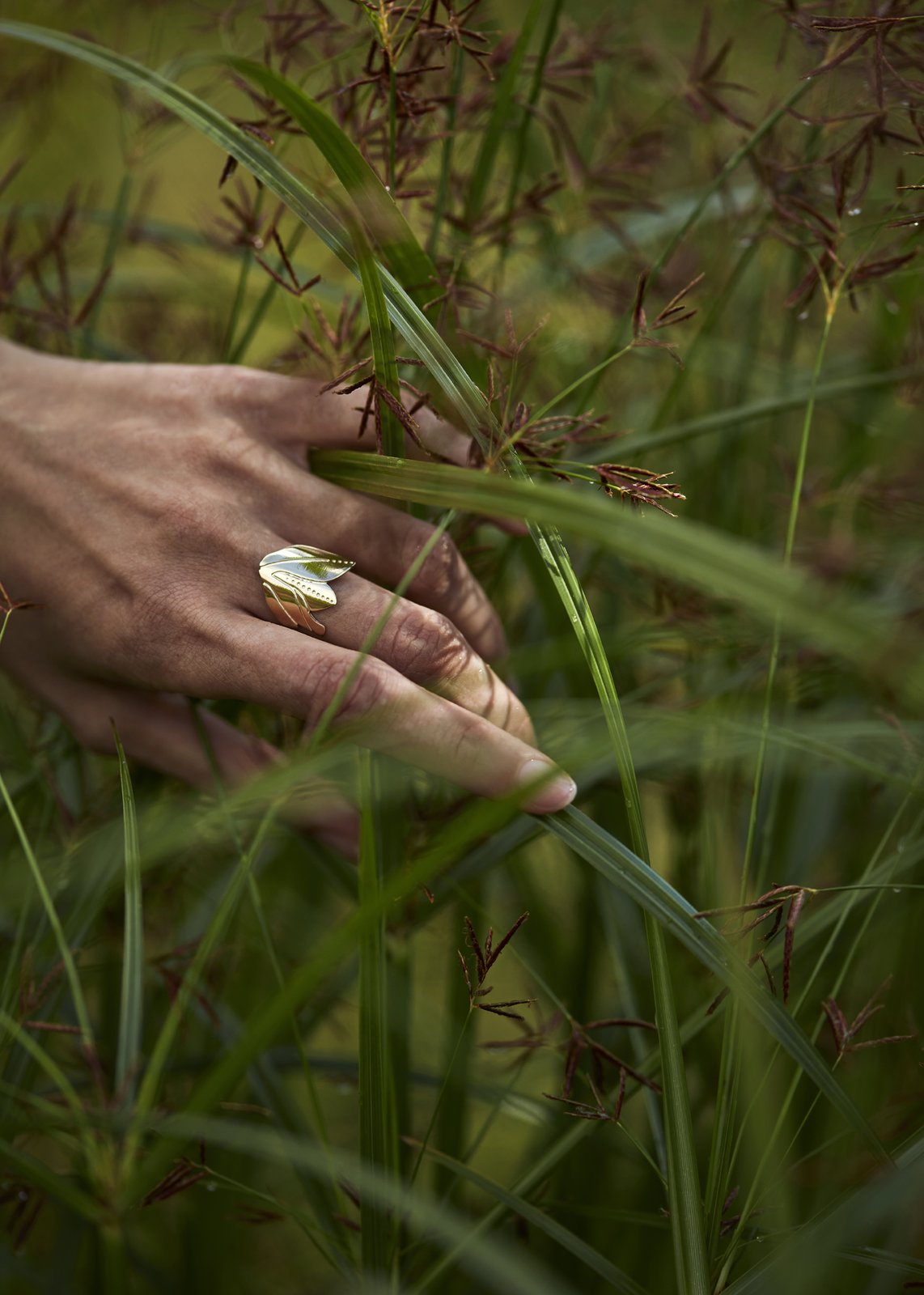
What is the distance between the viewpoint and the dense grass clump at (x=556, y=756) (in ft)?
1.31

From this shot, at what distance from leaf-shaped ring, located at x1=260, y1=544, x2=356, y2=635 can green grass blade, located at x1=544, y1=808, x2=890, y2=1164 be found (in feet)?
0.60

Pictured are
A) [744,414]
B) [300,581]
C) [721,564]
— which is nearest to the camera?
[721,564]

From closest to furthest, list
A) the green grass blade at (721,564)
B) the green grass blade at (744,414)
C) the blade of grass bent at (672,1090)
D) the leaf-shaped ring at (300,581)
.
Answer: the green grass blade at (721,564) → the blade of grass bent at (672,1090) → the leaf-shaped ring at (300,581) → the green grass blade at (744,414)

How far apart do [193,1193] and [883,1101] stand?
491mm

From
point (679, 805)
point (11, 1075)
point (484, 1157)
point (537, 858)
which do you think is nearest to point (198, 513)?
point (11, 1075)

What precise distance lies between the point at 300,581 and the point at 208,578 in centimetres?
5

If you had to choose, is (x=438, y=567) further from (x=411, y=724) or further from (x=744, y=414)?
(x=744, y=414)

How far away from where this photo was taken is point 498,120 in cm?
56

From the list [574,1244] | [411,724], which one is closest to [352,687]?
[411,724]

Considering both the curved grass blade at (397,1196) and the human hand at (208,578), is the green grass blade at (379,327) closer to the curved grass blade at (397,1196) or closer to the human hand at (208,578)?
the human hand at (208,578)

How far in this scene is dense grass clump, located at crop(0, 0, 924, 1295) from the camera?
400 millimetres

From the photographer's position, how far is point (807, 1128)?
681 mm

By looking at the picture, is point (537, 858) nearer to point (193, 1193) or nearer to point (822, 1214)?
point (193, 1193)

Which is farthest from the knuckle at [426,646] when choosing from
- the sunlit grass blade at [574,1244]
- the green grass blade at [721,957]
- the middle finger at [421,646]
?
the sunlit grass blade at [574,1244]
